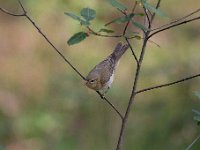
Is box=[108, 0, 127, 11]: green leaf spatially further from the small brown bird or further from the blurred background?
the blurred background

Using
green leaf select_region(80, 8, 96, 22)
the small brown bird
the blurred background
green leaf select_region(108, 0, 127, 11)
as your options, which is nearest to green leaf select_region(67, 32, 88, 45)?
green leaf select_region(80, 8, 96, 22)

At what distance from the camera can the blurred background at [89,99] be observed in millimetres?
4359

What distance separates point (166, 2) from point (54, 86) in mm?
1827

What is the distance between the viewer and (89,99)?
4953 mm

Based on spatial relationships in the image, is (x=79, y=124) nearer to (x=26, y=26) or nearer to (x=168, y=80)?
(x=168, y=80)

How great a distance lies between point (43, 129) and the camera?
16.2 feet

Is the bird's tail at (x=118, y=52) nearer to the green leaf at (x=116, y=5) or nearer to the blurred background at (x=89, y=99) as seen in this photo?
the green leaf at (x=116, y=5)

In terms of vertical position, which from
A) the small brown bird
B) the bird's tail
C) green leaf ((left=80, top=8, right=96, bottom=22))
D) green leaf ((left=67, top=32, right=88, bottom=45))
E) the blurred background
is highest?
the blurred background

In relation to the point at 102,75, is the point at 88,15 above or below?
below

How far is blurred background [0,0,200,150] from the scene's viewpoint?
14.3 feet

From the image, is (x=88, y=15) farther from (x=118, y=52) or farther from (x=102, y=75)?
(x=118, y=52)

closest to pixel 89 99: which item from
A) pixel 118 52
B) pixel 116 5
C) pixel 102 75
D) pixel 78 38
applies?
pixel 118 52

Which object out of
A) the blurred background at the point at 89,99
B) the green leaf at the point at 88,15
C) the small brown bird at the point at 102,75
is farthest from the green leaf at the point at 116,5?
the blurred background at the point at 89,99

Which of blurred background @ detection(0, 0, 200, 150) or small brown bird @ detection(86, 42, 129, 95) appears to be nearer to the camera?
small brown bird @ detection(86, 42, 129, 95)
